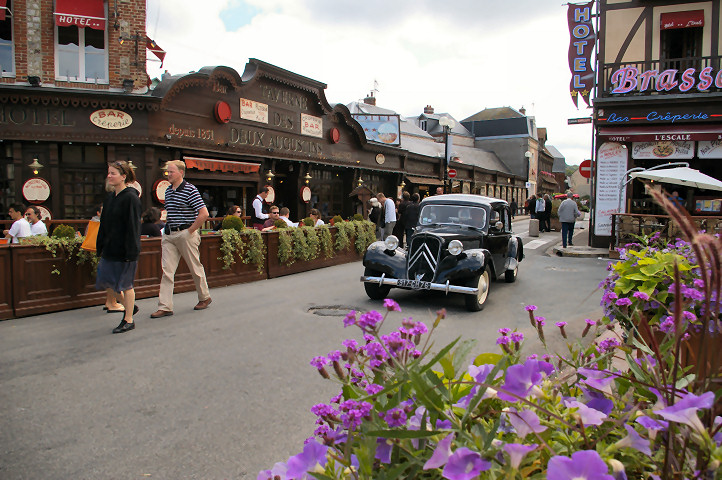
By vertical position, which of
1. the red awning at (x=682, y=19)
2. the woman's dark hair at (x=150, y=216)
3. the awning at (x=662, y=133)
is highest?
the red awning at (x=682, y=19)

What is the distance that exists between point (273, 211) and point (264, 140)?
19.1ft

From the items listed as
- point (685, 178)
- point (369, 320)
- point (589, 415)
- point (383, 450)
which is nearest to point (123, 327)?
point (369, 320)

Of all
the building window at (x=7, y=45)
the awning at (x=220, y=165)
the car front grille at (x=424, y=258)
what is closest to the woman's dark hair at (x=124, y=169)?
the car front grille at (x=424, y=258)

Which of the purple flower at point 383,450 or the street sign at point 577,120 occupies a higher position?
the street sign at point 577,120

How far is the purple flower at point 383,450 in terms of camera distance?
101cm

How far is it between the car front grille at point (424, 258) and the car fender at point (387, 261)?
0.48 feet

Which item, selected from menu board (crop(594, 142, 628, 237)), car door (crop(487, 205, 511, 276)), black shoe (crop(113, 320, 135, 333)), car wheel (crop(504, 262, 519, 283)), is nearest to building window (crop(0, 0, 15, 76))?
black shoe (crop(113, 320, 135, 333))

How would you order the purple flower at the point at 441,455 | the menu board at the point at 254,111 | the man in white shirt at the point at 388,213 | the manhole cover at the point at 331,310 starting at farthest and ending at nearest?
1. the menu board at the point at 254,111
2. the man in white shirt at the point at 388,213
3. the manhole cover at the point at 331,310
4. the purple flower at the point at 441,455

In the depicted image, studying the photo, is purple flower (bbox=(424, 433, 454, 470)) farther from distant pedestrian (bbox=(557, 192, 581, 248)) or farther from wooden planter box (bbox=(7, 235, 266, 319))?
distant pedestrian (bbox=(557, 192, 581, 248))

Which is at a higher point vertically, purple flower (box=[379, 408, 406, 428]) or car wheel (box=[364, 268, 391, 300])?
purple flower (box=[379, 408, 406, 428])

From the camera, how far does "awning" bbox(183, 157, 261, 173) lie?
1421cm

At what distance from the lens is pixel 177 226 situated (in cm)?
682

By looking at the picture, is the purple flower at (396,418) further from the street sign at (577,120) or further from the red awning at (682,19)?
the red awning at (682,19)

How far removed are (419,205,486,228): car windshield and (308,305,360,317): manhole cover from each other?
8.97 feet
